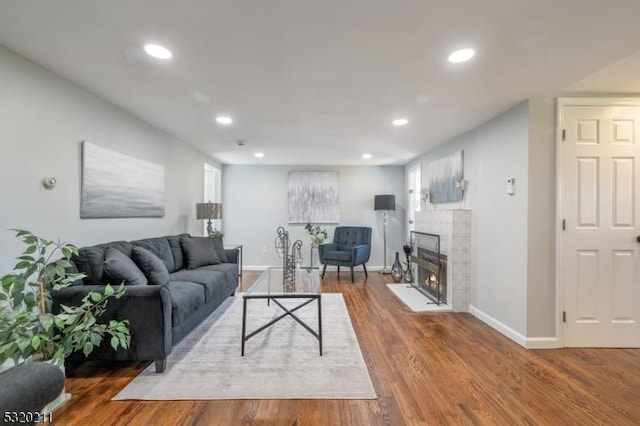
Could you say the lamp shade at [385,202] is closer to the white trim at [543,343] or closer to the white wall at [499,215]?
the white wall at [499,215]

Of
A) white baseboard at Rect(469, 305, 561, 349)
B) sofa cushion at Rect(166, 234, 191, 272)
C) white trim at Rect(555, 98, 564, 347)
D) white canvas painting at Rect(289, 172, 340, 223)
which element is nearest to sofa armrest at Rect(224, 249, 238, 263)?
sofa cushion at Rect(166, 234, 191, 272)

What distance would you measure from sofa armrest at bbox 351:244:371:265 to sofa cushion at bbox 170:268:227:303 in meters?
2.45

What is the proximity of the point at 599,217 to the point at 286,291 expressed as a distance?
9.59 feet

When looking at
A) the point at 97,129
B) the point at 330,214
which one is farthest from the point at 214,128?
the point at 330,214

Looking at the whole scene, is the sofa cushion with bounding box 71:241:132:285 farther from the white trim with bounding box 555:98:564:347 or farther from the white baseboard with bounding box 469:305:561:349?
the white trim with bounding box 555:98:564:347

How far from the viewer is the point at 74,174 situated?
2.52m

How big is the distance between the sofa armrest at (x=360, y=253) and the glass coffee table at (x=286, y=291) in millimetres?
1678

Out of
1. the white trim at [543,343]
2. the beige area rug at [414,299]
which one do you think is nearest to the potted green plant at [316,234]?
the beige area rug at [414,299]

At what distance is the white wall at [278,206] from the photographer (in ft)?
20.9

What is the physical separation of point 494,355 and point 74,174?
12.8 ft

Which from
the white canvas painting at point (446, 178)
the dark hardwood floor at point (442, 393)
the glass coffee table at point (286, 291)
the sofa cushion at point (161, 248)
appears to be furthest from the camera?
the white canvas painting at point (446, 178)

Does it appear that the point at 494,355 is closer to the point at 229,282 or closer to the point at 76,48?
the point at 229,282

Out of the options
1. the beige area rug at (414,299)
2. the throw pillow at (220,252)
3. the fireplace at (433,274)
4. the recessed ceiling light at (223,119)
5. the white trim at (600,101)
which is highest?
the recessed ceiling light at (223,119)

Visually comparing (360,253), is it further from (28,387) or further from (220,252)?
(28,387)
